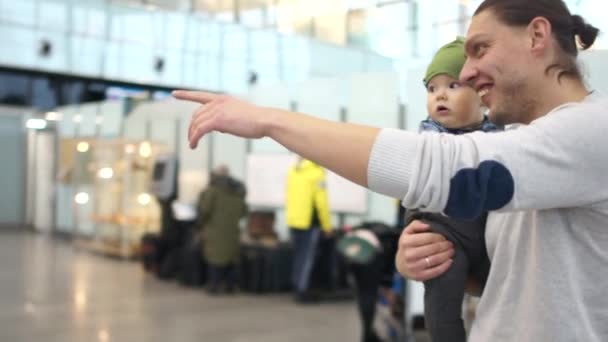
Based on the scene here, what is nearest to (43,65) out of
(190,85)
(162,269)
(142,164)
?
(190,85)

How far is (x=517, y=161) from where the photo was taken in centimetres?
108

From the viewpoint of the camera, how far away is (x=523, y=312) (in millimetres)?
1264

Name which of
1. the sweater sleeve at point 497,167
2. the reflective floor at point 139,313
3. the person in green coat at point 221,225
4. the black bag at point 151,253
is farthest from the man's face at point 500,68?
the black bag at point 151,253

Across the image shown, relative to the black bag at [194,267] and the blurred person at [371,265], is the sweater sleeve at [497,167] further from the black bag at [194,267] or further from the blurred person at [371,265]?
the black bag at [194,267]

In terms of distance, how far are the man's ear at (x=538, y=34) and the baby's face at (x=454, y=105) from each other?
1.71 ft

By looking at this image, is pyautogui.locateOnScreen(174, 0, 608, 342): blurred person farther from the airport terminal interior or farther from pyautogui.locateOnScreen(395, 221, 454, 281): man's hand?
the airport terminal interior

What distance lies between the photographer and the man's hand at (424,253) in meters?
1.53

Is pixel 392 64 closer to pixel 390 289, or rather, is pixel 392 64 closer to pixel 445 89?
pixel 390 289

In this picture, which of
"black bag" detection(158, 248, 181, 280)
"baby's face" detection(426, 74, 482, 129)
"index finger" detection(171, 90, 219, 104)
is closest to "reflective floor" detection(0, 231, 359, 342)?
"black bag" detection(158, 248, 181, 280)

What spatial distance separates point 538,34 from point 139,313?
7.94m

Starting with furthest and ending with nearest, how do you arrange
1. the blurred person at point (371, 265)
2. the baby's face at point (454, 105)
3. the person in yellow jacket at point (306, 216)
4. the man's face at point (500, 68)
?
the person in yellow jacket at point (306, 216) → the blurred person at point (371, 265) → the baby's face at point (454, 105) → the man's face at point (500, 68)

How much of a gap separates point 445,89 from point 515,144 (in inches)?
29.3

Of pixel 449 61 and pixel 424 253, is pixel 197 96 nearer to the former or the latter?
pixel 424 253

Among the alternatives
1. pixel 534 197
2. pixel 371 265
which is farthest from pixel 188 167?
pixel 534 197
